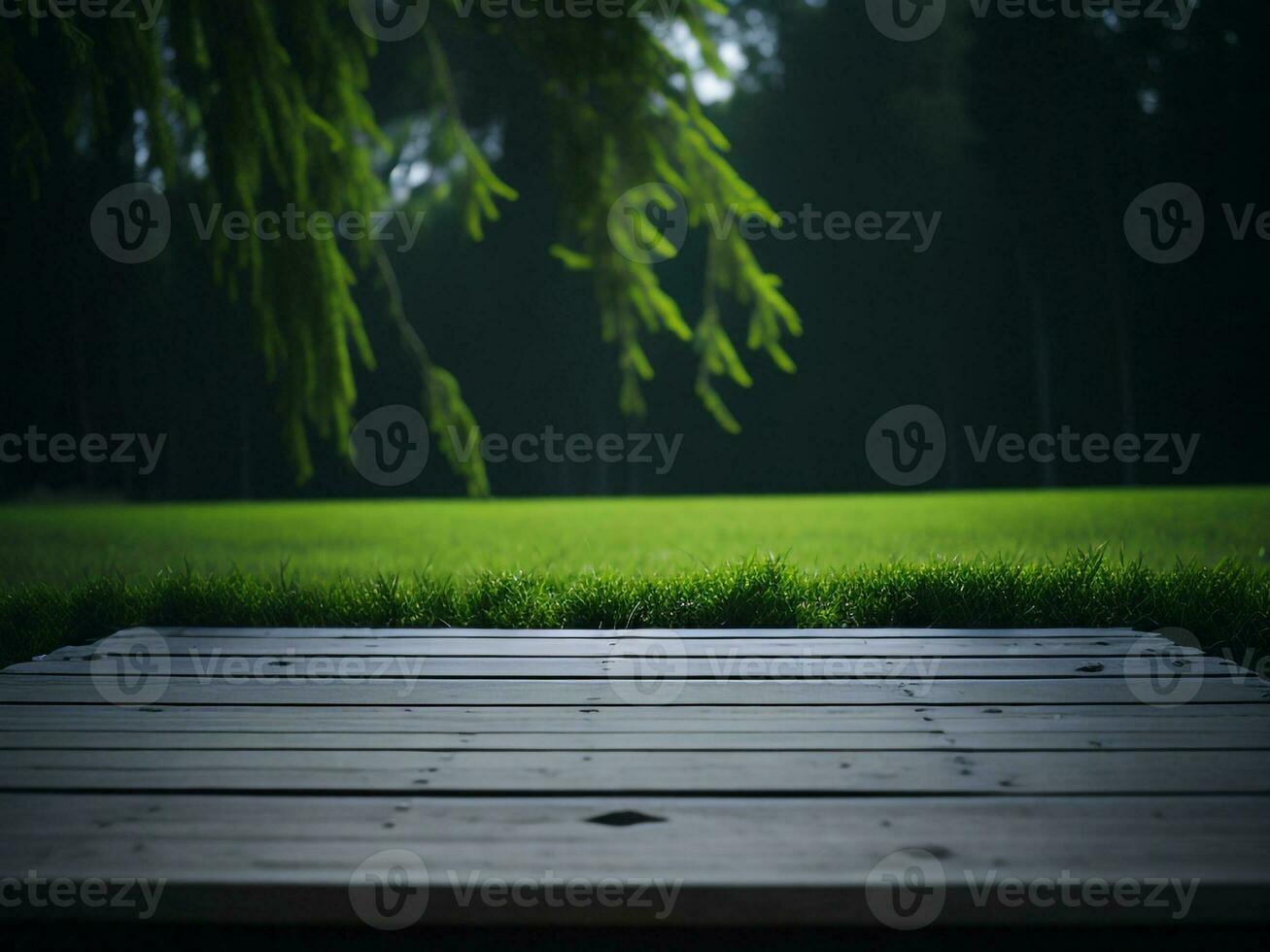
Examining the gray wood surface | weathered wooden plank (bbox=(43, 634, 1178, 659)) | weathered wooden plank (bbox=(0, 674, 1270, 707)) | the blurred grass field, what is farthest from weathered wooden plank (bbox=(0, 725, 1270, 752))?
the blurred grass field

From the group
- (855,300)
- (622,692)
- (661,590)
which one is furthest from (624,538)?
(855,300)

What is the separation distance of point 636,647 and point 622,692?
0.50 m

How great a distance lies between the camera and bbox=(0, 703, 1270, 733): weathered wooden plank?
1789 millimetres

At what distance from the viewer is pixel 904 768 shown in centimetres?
155

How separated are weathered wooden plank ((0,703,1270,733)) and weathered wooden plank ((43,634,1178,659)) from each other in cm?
53

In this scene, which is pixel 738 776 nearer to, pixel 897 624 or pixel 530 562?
pixel 897 624

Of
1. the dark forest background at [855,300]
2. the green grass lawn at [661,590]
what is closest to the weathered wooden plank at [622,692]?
the green grass lawn at [661,590]

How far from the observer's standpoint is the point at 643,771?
5.08 feet

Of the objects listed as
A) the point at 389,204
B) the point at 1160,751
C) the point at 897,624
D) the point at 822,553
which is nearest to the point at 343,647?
the point at 389,204

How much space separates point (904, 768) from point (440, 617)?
1960 mm

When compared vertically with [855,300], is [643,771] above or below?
below

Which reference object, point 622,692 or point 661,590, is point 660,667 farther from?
point 661,590

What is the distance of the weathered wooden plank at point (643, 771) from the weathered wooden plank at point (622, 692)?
35 cm

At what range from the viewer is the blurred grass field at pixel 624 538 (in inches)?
183
